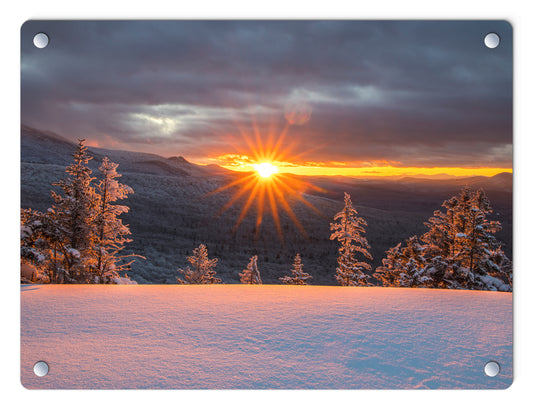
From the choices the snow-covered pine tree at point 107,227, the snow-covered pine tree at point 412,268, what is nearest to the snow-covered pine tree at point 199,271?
the snow-covered pine tree at point 107,227

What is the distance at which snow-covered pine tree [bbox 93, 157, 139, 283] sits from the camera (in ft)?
18.5

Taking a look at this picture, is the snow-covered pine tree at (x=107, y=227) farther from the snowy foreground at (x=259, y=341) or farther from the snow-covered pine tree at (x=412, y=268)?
the snow-covered pine tree at (x=412, y=268)

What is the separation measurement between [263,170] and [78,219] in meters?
3.14

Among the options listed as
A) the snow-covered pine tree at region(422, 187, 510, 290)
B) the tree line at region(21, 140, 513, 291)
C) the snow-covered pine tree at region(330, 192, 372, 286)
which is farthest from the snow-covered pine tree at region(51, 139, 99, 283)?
the snow-covered pine tree at region(422, 187, 510, 290)

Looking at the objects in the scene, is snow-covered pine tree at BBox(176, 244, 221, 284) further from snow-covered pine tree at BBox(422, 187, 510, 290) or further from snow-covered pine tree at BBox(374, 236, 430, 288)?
snow-covered pine tree at BBox(422, 187, 510, 290)

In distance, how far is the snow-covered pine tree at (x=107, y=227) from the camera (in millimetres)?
5637

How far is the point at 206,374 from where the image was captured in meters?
2.54

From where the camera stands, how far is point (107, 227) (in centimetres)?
586

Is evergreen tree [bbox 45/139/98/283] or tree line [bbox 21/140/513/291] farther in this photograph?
evergreen tree [bbox 45/139/98/283]

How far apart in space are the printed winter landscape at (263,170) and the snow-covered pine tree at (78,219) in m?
0.03

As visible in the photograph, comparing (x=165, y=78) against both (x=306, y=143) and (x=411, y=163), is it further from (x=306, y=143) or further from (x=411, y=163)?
(x=411, y=163)

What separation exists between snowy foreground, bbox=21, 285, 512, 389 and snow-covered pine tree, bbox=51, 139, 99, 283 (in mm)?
1592
